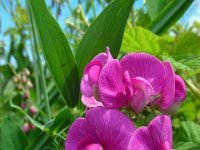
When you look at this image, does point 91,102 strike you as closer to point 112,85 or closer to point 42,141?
point 112,85

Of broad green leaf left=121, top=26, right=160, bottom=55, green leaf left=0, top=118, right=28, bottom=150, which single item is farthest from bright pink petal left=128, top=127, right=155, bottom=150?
green leaf left=0, top=118, right=28, bottom=150

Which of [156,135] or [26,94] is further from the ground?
[156,135]

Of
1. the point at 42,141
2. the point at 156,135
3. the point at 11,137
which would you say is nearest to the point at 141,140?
the point at 156,135

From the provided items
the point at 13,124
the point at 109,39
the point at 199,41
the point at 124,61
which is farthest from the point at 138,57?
the point at 13,124

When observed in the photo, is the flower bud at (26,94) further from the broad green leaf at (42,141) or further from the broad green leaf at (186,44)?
the broad green leaf at (186,44)

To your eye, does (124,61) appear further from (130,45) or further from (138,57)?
(130,45)

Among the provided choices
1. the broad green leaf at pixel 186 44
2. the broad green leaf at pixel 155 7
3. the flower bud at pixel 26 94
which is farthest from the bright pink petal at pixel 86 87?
the flower bud at pixel 26 94

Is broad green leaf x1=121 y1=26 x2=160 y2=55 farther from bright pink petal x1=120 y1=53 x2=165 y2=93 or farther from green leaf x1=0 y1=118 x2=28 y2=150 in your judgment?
green leaf x1=0 y1=118 x2=28 y2=150
